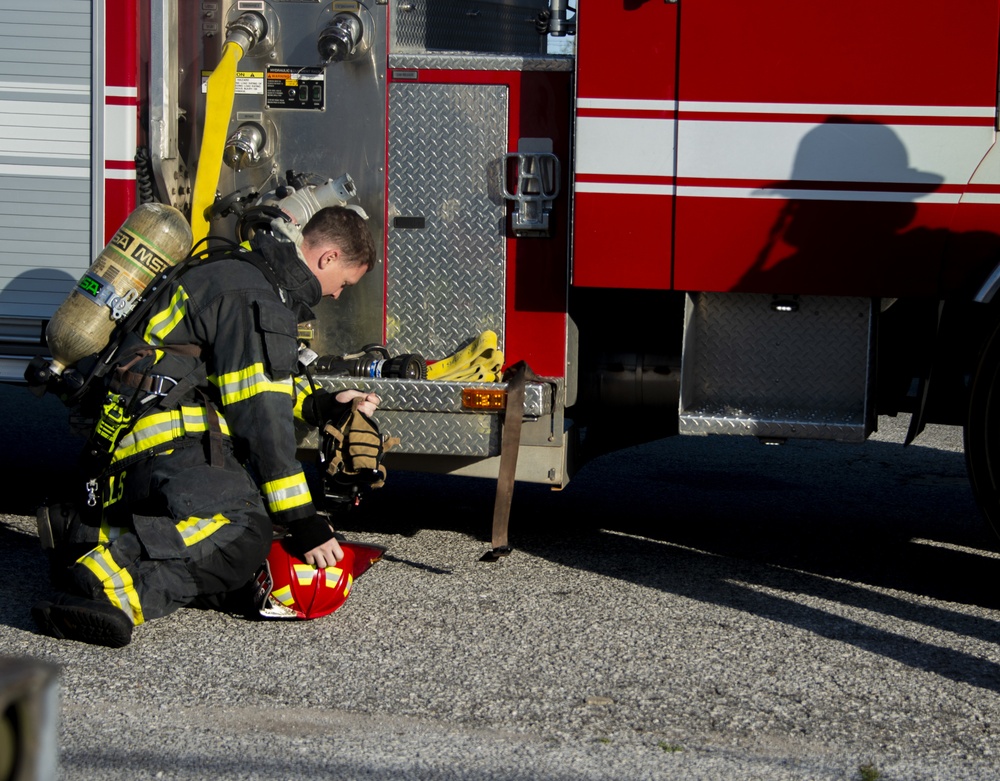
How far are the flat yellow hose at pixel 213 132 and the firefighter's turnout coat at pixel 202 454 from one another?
0.84m

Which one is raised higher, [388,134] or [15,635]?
[388,134]

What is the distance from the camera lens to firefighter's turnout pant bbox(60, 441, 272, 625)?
12.7 ft

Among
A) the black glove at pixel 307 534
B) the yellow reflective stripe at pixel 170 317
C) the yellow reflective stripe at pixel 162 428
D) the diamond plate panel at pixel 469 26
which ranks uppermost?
the diamond plate panel at pixel 469 26

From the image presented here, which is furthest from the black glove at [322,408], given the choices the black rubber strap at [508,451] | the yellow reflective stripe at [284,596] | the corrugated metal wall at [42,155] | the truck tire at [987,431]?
the truck tire at [987,431]

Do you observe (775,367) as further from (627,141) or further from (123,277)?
(123,277)

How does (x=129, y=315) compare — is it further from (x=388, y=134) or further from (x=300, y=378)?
(x=388, y=134)

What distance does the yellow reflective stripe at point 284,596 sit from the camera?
159 inches

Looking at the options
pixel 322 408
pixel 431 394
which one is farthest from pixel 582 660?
pixel 322 408

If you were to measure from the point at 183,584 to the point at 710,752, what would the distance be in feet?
5.76

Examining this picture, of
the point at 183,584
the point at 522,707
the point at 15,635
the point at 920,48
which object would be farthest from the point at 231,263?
the point at 920,48

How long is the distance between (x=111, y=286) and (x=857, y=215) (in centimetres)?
266

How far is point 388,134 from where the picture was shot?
4.84m

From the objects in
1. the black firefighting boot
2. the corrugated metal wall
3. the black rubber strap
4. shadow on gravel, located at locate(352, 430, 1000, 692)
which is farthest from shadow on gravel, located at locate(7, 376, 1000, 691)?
the corrugated metal wall

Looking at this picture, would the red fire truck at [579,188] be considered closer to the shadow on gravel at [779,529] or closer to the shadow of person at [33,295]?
the shadow of person at [33,295]
